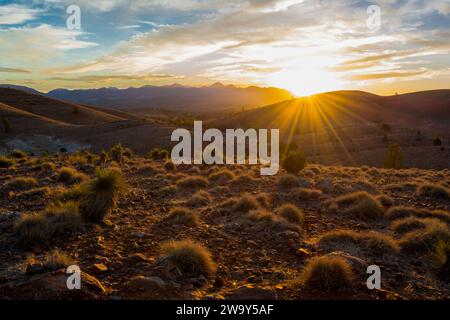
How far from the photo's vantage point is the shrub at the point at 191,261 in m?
6.69

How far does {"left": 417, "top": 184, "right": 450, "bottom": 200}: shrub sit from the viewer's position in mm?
14505

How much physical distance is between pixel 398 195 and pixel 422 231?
6906mm

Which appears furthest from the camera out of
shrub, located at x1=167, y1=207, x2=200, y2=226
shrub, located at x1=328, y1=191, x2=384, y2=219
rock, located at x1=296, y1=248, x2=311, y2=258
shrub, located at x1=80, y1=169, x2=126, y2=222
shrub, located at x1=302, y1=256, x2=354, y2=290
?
shrub, located at x1=328, y1=191, x2=384, y2=219

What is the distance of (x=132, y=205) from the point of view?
12109mm

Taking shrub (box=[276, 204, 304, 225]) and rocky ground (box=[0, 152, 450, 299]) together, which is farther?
shrub (box=[276, 204, 304, 225])

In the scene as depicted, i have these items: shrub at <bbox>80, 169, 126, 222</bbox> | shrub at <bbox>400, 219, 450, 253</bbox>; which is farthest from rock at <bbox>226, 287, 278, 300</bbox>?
shrub at <bbox>80, 169, 126, 222</bbox>

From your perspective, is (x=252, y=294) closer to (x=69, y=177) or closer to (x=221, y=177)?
(x=221, y=177)

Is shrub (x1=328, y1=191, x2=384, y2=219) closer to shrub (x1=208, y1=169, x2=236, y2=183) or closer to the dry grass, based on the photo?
the dry grass

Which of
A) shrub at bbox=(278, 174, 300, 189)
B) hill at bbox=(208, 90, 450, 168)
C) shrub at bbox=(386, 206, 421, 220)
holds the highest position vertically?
hill at bbox=(208, 90, 450, 168)

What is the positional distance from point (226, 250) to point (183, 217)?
2595 millimetres

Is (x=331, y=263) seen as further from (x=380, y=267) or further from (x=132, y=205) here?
(x=132, y=205)

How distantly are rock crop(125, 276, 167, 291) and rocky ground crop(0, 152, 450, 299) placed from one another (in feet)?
0.06

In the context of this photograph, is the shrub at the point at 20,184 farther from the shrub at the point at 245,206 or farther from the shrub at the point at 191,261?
the shrub at the point at 191,261
